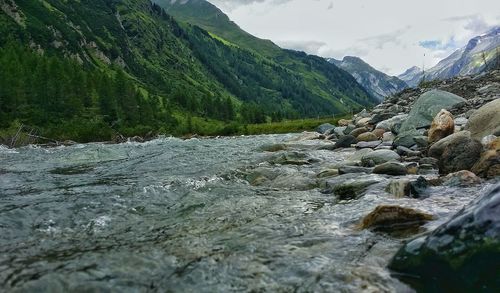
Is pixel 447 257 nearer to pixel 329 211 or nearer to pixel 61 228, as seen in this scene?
pixel 329 211

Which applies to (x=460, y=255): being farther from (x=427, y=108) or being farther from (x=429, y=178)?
(x=427, y=108)

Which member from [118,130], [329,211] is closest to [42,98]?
[118,130]

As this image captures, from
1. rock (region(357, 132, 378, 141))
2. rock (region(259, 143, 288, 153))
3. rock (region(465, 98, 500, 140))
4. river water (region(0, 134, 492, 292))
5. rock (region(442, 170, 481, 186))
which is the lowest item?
rock (region(259, 143, 288, 153))

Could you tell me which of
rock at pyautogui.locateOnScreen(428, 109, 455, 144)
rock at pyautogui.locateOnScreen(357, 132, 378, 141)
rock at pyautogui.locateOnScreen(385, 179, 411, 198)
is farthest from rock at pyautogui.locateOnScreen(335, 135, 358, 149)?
rock at pyautogui.locateOnScreen(385, 179, 411, 198)

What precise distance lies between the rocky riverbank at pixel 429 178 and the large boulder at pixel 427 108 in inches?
2.2

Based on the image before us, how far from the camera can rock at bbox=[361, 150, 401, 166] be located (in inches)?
661

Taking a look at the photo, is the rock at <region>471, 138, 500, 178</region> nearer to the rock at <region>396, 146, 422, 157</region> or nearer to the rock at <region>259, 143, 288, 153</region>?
the rock at <region>396, 146, 422, 157</region>

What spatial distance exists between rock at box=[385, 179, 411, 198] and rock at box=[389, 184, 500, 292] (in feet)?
15.7

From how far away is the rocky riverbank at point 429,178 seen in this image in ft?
18.2

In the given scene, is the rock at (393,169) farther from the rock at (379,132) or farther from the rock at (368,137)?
the rock at (379,132)

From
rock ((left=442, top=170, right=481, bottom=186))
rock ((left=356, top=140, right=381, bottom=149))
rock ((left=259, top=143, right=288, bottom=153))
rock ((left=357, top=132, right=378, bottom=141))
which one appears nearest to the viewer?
rock ((left=442, top=170, right=481, bottom=186))

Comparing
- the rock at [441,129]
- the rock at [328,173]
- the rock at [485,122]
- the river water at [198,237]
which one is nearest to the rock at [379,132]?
the rock at [441,129]

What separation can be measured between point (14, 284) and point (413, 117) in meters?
23.2

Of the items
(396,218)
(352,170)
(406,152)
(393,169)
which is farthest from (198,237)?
(406,152)
